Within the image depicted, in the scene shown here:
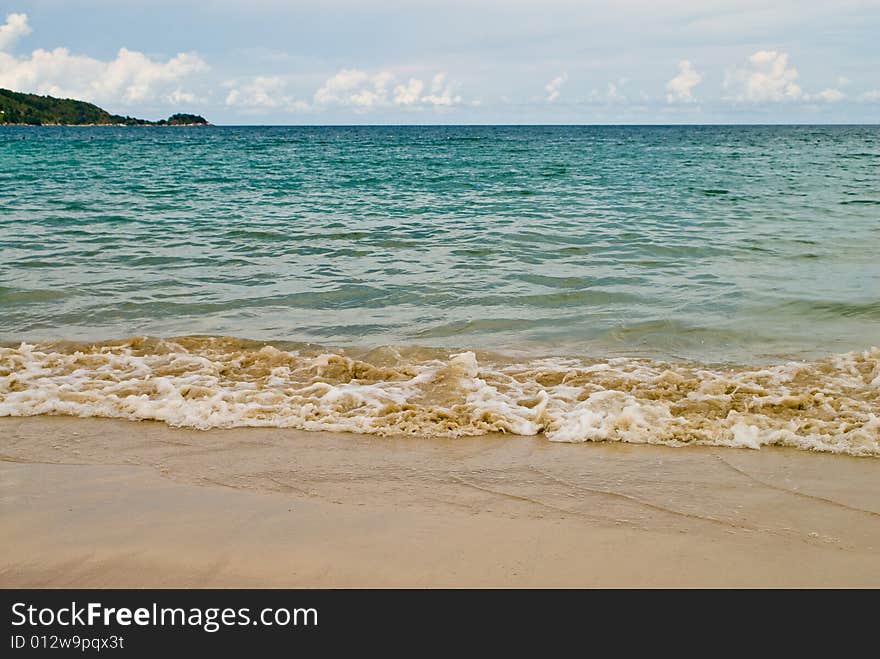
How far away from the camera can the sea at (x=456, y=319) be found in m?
5.22

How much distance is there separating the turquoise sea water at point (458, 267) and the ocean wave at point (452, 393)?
629mm

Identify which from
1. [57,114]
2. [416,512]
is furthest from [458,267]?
[57,114]

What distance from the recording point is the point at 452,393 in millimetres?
5656

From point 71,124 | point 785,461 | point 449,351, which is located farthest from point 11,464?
point 71,124

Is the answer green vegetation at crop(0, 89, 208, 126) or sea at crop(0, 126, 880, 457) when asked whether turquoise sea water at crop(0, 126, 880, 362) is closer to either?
sea at crop(0, 126, 880, 457)

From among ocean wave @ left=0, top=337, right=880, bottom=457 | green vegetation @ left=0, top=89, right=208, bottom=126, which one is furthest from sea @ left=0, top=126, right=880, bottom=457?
green vegetation @ left=0, top=89, right=208, bottom=126

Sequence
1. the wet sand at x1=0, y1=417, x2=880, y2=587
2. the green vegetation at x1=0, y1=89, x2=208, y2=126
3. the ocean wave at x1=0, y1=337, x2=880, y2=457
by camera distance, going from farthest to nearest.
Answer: the green vegetation at x1=0, y1=89, x2=208, y2=126 < the ocean wave at x1=0, y1=337, x2=880, y2=457 < the wet sand at x1=0, y1=417, x2=880, y2=587

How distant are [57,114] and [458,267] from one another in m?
186

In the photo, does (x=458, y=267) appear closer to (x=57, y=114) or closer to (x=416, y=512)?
(x=416, y=512)

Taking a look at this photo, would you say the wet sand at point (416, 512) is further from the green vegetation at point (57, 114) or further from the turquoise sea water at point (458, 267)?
the green vegetation at point (57, 114)

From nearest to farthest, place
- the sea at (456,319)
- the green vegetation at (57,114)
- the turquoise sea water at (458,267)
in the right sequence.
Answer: the sea at (456,319), the turquoise sea water at (458,267), the green vegetation at (57,114)

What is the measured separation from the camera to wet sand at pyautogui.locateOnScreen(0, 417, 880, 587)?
3.04 meters

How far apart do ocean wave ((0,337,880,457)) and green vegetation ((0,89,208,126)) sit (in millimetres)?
170930

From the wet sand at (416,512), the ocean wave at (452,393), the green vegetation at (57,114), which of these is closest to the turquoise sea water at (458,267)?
the ocean wave at (452,393)
